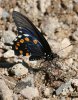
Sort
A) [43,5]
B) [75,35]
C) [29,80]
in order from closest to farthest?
[29,80], [75,35], [43,5]

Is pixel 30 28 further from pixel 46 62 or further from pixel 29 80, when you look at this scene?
pixel 29 80

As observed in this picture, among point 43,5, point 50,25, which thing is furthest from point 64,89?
point 43,5

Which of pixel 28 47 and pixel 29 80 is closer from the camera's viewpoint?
pixel 29 80

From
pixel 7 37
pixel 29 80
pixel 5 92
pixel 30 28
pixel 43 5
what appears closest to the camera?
pixel 5 92

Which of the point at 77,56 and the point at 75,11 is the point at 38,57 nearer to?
the point at 77,56

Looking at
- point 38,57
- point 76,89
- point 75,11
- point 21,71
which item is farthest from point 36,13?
point 76,89

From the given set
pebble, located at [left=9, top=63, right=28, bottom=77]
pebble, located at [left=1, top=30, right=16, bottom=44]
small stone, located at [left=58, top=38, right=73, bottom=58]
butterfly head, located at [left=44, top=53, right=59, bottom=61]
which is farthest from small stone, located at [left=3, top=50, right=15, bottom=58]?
small stone, located at [left=58, top=38, right=73, bottom=58]

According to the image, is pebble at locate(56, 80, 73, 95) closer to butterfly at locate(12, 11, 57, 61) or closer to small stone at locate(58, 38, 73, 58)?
butterfly at locate(12, 11, 57, 61)
